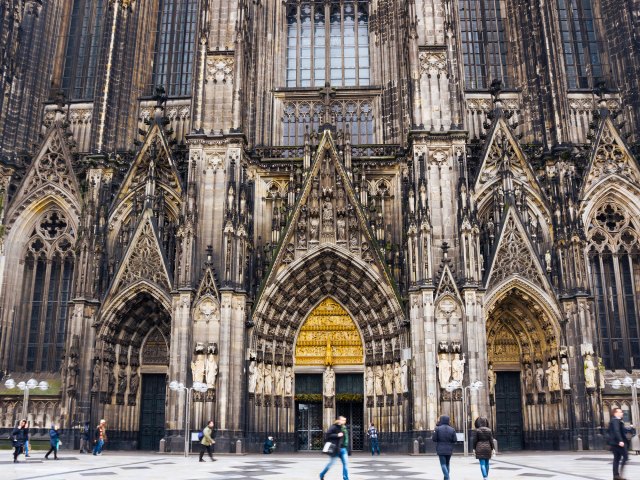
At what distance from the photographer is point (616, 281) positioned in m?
31.0

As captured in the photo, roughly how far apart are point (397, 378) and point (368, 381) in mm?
1925

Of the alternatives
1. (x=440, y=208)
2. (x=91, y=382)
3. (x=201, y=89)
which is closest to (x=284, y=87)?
(x=201, y=89)

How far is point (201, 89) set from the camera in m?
30.8

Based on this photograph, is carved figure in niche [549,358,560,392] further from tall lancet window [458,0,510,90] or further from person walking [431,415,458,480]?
person walking [431,415,458,480]

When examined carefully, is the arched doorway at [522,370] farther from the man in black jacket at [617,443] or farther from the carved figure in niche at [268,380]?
the man in black jacket at [617,443]

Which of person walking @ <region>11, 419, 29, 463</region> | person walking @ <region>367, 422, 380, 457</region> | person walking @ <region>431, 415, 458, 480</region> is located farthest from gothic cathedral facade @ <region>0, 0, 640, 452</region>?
person walking @ <region>431, 415, 458, 480</region>

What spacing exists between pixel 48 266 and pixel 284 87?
48.8 feet

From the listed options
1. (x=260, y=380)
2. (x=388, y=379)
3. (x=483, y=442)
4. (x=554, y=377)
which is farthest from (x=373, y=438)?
(x=483, y=442)

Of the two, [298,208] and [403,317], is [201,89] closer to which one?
[298,208]

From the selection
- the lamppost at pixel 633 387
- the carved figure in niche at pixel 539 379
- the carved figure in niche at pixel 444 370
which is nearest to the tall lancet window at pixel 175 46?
the carved figure in niche at pixel 444 370

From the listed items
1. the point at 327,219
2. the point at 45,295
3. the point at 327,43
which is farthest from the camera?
the point at 327,43

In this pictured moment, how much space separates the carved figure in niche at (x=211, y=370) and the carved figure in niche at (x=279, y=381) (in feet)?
13.4

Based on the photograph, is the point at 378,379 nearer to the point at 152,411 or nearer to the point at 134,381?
the point at 152,411

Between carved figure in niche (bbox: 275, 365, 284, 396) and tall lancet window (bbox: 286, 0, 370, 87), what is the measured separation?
14972mm
